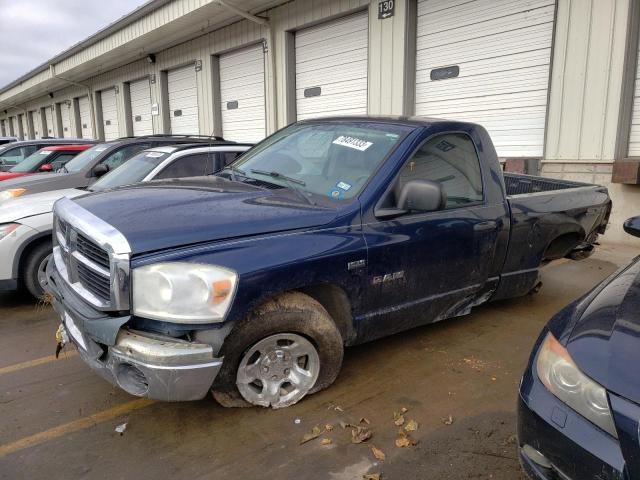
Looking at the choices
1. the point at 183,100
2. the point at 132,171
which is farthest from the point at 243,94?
the point at 132,171

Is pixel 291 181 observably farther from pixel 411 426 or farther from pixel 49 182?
pixel 49 182

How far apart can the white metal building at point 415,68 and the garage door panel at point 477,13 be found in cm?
2

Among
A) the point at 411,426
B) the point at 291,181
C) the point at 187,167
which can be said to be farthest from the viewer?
the point at 187,167

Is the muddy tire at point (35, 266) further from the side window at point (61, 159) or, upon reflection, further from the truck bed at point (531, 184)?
the side window at point (61, 159)

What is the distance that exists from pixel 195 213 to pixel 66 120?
30972 mm

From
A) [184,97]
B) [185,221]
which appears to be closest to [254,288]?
[185,221]

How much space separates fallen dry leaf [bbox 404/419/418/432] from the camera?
9.28 ft

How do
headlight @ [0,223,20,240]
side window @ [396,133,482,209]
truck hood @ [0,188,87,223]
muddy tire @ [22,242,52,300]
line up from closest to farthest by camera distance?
1. side window @ [396,133,482,209]
2. headlight @ [0,223,20,240]
3. truck hood @ [0,188,87,223]
4. muddy tire @ [22,242,52,300]

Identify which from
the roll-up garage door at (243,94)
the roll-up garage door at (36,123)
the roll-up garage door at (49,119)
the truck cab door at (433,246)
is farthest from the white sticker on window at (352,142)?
the roll-up garage door at (36,123)

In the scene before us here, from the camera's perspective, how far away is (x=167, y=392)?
2.46 meters

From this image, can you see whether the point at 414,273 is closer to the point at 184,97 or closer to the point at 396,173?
the point at 396,173

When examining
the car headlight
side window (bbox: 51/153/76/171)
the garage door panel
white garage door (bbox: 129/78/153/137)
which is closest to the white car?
the car headlight

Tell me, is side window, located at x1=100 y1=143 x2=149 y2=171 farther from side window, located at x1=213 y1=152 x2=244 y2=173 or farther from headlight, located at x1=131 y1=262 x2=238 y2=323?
headlight, located at x1=131 y1=262 x2=238 y2=323

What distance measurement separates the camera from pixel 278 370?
291 centimetres
